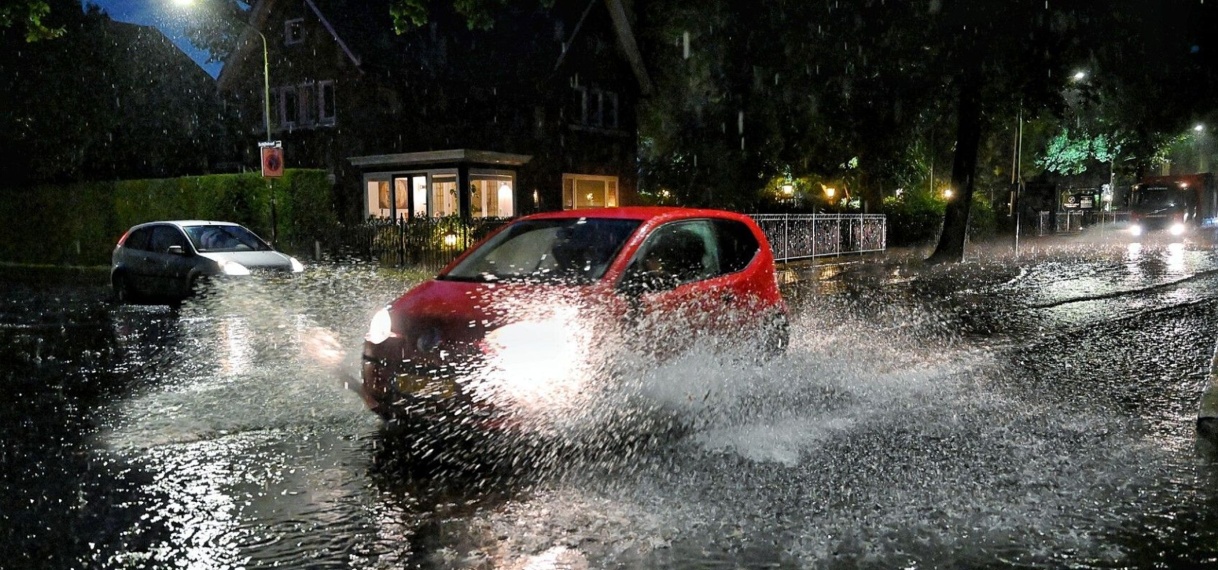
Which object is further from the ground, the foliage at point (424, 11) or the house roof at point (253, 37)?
the house roof at point (253, 37)

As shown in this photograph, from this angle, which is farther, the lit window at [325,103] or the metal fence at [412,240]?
the lit window at [325,103]

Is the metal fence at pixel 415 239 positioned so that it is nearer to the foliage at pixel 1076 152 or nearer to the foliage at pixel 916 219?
the foliage at pixel 916 219

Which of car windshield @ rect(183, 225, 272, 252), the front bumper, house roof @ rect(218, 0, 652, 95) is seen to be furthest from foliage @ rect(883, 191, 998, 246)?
the front bumper

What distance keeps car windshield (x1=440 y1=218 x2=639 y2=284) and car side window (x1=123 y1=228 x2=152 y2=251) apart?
1114 centimetres

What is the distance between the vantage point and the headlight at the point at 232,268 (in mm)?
15141

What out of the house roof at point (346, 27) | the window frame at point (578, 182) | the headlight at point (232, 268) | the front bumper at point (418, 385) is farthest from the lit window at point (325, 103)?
the front bumper at point (418, 385)

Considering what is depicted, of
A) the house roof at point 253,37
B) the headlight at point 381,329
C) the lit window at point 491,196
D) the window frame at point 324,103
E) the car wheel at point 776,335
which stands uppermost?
the house roof at point 253,37

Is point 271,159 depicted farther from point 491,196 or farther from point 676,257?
point 676,257

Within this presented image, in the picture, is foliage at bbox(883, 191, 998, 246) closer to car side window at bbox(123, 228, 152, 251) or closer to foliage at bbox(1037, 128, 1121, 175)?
car side window at bbox(123, 228, 152, 251)

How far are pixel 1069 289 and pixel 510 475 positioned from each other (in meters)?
15.0

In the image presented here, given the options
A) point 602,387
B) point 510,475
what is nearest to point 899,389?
point 602,387

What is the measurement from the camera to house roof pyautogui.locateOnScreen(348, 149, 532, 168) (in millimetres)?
26312

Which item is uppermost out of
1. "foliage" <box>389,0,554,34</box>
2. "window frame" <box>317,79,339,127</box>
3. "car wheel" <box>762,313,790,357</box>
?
"foliage" <box>389,0,554,34</box>

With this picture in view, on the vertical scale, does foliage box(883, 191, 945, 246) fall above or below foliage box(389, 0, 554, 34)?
below
